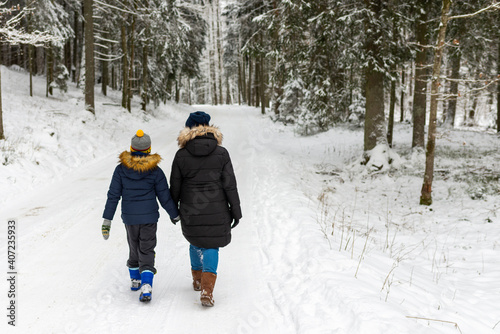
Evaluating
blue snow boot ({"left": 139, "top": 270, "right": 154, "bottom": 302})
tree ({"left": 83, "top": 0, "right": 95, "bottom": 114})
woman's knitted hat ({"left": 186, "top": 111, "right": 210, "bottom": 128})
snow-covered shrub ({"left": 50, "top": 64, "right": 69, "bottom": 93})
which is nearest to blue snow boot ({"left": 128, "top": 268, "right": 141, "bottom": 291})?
blue snow boot ({"left": 139, "top": 270, "right": 154, "bottom": 302})

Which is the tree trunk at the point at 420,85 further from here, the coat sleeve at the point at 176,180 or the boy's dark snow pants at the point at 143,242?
the boy's dark snow pants at the point at 143,242

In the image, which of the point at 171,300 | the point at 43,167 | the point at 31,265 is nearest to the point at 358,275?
the point at 171,300

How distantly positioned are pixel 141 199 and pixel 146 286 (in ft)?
3.19

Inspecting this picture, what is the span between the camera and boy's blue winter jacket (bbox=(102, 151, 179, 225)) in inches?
147

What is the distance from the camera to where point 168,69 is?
1107 inches

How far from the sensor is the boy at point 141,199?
3748mm

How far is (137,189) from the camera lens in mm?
3787

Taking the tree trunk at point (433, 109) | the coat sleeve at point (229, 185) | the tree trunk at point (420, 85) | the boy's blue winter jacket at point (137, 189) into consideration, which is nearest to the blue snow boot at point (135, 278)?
the boy's blue winter jacket at point (137, 189)

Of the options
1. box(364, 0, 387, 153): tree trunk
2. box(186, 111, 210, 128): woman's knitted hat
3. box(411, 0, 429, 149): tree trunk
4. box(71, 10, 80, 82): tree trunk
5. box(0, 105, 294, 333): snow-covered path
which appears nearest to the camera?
box(0, 105, 294, 333): snow-covered path

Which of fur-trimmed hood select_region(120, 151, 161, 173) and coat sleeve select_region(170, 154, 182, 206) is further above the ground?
fur-trimmed hood select_region(120, 151, 161, 173)

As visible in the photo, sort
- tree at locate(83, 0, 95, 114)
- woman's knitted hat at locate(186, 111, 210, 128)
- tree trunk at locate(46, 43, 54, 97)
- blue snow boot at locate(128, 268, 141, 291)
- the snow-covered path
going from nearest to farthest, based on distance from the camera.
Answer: the snow-covered path
woman's knitted hat at locate(186, 111, 210, 128)
blue snow boot at locate(128, 268, 141, 291)
tree at locate(83, 0, 95, 114)
tree trunk at locate(46, 43, 54, 97)

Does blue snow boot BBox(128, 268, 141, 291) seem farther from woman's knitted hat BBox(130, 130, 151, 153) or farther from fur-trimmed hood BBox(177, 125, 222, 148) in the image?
fur-trimmed hood BBox(177, 125, 222, 148)

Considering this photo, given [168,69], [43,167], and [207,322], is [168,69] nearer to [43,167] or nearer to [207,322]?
[43,167]

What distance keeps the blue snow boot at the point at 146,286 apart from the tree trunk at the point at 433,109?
7.36 meters
